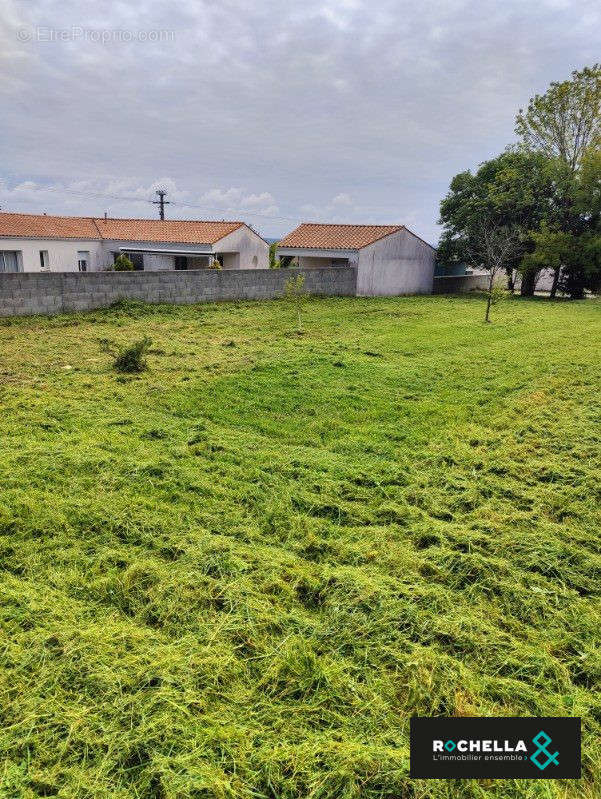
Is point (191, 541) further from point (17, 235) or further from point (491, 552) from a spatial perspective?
point (17, 235)

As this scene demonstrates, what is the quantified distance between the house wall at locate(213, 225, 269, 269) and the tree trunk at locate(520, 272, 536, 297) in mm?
12888

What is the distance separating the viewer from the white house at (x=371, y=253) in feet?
63.4

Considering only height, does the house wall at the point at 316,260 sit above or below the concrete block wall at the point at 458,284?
above

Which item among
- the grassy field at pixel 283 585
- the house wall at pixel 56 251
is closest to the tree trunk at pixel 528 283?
the grassy field at pixel 283 585

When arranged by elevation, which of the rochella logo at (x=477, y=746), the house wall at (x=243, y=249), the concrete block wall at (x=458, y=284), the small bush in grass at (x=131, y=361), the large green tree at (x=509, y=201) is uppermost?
the large green tree at (x=509, y=201)

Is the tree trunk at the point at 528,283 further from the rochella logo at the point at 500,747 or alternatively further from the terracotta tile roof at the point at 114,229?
the rochella logo at the point at 500,747

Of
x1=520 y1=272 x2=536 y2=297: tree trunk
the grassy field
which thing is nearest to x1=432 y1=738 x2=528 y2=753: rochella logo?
the grassy field

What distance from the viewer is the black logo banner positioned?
76.5 inches

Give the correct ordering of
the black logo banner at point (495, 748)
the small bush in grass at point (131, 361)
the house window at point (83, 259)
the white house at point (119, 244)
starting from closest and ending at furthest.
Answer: the black logo banner at point (495, 748), the small bush in grass at point (131, 361), the white house at point (119, 244), the house window at point (83, 259)

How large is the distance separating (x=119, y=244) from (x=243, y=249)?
5.98m

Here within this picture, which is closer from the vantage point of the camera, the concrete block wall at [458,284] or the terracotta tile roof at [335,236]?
the terracotta tile roof at [335,236]

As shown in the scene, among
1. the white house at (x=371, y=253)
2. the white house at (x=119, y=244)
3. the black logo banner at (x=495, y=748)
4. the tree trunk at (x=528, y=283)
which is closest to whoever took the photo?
the black logo banner at (x=495, y=748)

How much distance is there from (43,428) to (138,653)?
3548mm

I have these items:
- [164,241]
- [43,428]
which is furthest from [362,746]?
[164,241]
